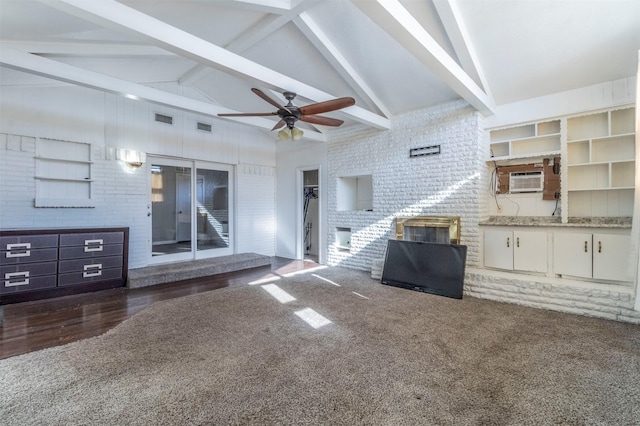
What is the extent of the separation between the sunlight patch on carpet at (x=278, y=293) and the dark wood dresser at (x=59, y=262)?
2.31m

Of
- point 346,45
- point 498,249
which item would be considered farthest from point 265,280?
point 346,45

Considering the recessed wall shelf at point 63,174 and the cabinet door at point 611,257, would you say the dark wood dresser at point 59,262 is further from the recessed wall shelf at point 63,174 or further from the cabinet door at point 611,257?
Result: the cabinet door at point 611,257

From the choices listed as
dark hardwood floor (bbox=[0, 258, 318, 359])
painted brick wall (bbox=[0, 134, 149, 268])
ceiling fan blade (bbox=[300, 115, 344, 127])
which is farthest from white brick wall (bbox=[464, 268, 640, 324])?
painted brick wall (bbox=[0, 134, 149, 268])

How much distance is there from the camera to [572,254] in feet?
12.5

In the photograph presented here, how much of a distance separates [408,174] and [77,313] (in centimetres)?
506

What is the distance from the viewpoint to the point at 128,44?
413cm

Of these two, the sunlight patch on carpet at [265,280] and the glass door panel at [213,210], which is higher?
the glass door panel at [213,210]

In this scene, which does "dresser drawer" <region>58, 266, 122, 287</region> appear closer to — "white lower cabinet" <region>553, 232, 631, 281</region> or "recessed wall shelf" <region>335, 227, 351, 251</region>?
"recessed wall shelf" <region>335, 227, 351, 251</region>

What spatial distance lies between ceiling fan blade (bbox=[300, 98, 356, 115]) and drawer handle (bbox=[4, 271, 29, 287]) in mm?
4177

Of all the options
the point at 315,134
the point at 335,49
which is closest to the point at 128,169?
the point at 315,134

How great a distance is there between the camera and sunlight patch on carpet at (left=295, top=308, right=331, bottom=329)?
121 inches

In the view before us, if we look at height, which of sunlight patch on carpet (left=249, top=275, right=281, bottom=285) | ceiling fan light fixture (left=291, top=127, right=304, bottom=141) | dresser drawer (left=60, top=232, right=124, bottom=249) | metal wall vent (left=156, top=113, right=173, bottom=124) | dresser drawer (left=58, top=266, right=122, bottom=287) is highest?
metal wall vent (left=156, top=113, right=173, bottom=124)

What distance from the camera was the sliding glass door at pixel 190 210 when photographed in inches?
229

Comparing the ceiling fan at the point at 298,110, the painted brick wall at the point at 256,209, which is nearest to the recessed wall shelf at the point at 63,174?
the painted brick wall at the point at 256,209
